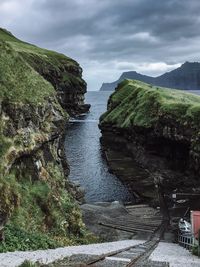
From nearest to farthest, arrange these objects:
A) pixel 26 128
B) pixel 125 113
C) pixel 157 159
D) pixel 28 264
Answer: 1. pixel 28 264
2. pixel 26 128
3. pixel 157 159
4. pixel 125 113

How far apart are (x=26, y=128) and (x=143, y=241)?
19817 millimetres

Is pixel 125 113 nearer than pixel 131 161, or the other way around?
pixel 131 161

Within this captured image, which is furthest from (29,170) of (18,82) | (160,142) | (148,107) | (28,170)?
(148,107)

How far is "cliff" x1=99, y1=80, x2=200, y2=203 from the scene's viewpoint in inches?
3292

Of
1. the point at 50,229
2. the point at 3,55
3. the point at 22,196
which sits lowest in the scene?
the point at 50,229

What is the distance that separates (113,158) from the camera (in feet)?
362

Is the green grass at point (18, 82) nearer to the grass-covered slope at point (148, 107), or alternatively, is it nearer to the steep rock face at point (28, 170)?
the steep rock face at point (28, 170)

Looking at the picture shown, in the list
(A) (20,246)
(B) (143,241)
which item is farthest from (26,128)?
(B) (143,241)

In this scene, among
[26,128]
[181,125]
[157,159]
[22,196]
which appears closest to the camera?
[22,196]

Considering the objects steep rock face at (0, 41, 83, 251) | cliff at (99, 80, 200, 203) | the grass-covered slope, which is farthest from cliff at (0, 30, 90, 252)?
the grass-covered slope

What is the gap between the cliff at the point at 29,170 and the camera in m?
35.2

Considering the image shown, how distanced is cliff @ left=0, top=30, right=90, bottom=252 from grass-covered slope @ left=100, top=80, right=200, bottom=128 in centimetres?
4514

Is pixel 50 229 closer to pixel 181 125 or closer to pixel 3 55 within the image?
pixel 3 55

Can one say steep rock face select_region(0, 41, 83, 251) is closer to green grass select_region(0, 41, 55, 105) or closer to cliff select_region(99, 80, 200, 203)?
green grass select_region(0, 41, 55, 105)
